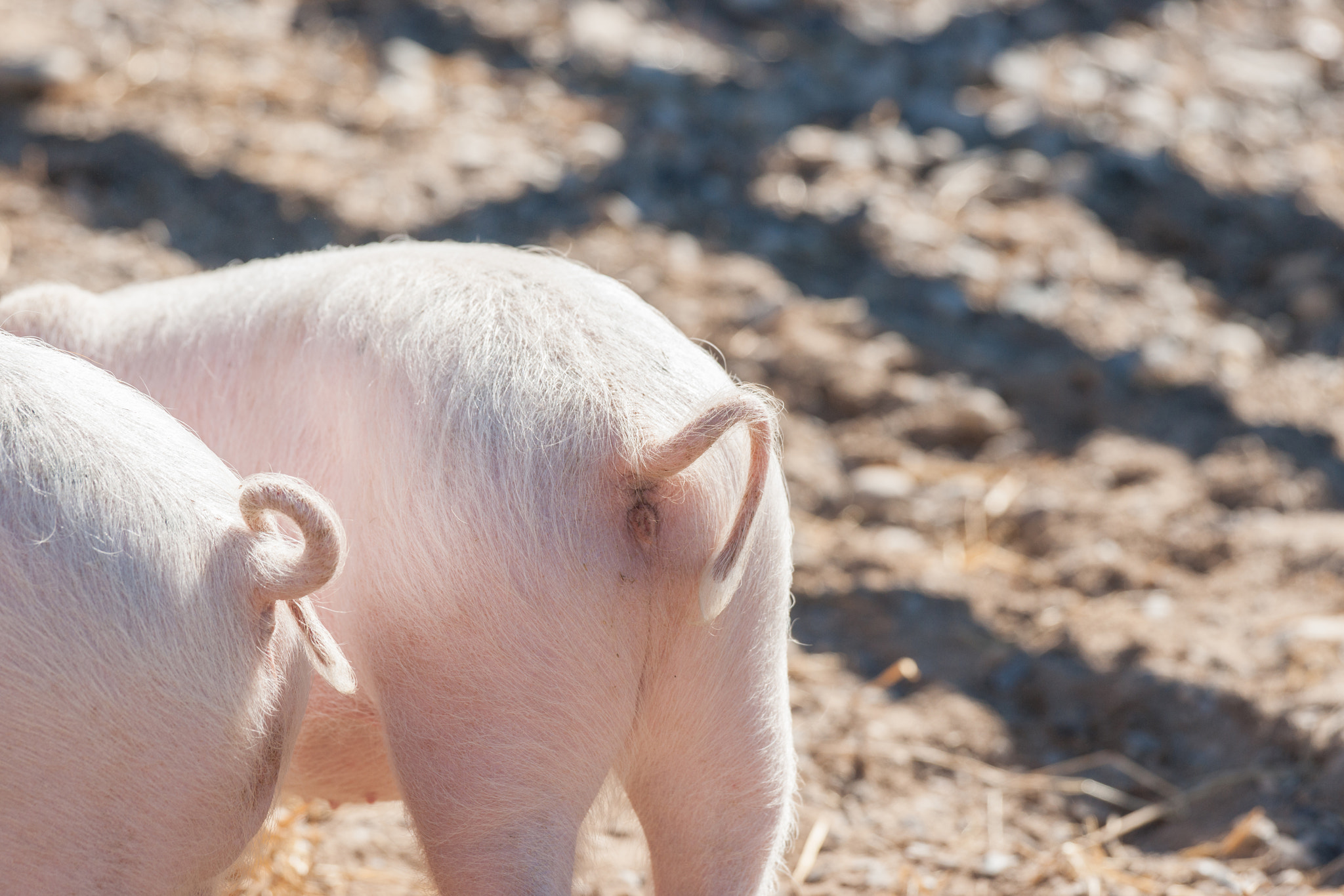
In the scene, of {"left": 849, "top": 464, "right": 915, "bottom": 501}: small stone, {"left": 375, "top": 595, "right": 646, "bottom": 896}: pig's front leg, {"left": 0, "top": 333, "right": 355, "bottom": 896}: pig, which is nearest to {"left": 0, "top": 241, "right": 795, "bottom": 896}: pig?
{"left": 375, "top": 595, "right": 646, "bottom": 896}: pig's front leg

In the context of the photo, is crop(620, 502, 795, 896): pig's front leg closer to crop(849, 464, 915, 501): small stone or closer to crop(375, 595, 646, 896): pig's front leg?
crop(375, 595, 646, 896): pig's front leg

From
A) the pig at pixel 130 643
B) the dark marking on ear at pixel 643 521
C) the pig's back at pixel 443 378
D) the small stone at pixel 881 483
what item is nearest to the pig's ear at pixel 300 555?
the pig at pixel 130 643

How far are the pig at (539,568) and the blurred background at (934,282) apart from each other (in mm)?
218

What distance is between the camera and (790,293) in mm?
3758

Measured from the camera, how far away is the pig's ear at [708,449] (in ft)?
4.27

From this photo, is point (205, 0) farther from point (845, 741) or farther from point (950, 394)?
point (845, 741)

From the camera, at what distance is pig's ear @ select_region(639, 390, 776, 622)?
4.27 ft

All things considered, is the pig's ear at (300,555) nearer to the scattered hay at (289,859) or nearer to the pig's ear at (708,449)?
the pig's ear at (708,449)

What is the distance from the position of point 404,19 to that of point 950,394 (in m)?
2.58

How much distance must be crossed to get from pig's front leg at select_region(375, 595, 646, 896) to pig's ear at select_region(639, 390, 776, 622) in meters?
0.11

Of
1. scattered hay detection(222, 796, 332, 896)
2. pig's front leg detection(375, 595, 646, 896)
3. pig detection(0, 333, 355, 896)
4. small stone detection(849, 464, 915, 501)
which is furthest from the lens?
small stone detection(849, 464, 915, 501)

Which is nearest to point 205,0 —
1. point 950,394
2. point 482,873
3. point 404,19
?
point 404,19

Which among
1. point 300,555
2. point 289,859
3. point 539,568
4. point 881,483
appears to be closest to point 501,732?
point 539,568

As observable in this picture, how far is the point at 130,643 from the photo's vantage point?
123 cm
